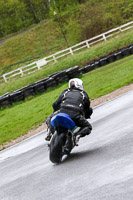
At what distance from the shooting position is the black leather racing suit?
814 centimetres

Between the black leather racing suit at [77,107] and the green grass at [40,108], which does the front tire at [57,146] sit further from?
the green grass at [40,108]

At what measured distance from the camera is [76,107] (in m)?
8.20

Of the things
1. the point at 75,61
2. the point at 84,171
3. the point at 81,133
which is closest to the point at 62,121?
the point at 81,133

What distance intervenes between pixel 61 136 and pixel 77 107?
0.79 m

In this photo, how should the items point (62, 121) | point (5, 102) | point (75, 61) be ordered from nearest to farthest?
point (62, 121)
point (5, 102)
point (75, 61)

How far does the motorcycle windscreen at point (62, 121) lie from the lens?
760 cm

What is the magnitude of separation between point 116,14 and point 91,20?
3.65 m

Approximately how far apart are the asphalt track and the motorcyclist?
0.46 metres

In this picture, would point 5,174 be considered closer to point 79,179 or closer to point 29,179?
point 29,179

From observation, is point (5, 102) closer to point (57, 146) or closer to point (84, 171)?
point (57, 146)

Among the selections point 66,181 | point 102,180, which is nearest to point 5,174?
point 66,181

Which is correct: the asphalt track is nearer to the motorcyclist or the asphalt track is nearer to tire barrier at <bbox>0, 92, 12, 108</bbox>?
the motorcyclist

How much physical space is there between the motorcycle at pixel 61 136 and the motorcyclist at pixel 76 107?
27 cm

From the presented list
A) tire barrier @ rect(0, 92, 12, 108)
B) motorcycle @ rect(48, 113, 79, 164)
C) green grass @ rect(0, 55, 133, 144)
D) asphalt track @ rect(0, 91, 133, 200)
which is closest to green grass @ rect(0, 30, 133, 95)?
tire barrier @ rect(0, 92, 12, 108)
